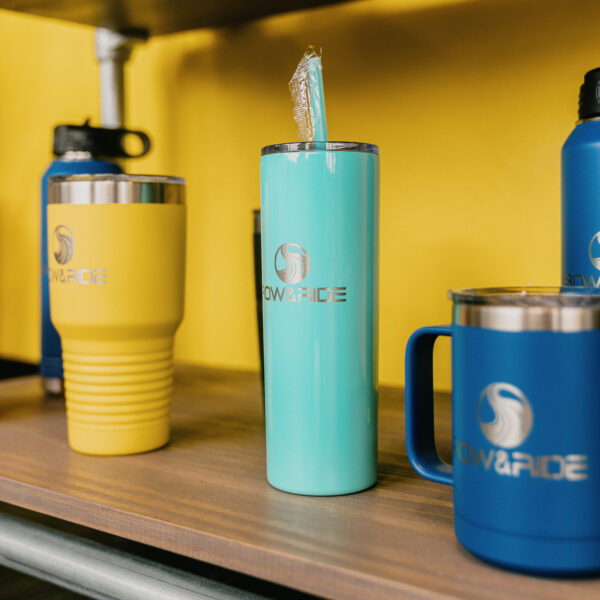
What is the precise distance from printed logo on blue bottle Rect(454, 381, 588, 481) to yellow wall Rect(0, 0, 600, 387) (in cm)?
45

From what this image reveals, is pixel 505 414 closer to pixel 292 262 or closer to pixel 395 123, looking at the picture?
pixel 292 262

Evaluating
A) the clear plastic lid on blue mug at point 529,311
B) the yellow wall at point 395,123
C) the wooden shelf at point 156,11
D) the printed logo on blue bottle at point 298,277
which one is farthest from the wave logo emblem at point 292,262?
the wooden shelf at point 156,11

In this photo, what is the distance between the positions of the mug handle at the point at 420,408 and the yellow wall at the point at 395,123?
1.24 ft

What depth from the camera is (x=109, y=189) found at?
0.60 m

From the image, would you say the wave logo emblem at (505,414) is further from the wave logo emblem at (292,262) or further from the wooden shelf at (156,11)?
the wooden shelf at (156,11)

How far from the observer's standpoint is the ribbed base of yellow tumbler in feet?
2.06

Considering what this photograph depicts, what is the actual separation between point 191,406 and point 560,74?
515 millimetres

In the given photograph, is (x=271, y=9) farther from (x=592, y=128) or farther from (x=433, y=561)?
(x=433, y=561)

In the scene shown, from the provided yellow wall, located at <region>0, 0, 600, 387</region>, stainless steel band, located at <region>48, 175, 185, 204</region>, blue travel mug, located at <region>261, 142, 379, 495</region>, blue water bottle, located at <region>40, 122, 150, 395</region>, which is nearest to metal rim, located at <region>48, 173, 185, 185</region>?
stainless steel band, located at <region>48, 175, 185, 204</region>

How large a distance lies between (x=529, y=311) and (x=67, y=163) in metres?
0.62

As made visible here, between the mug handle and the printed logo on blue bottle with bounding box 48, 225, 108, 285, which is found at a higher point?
the printed logo on blue bottle with bounding box 48, 225, 108, 285

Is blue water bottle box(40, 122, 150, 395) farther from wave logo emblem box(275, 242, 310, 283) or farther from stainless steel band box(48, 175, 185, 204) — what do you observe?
wave logo emblem box(275, 242, 310, 283)

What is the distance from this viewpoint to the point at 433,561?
414 mm

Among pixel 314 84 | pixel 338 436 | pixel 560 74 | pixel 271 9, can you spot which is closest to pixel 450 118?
pixel 560 74
